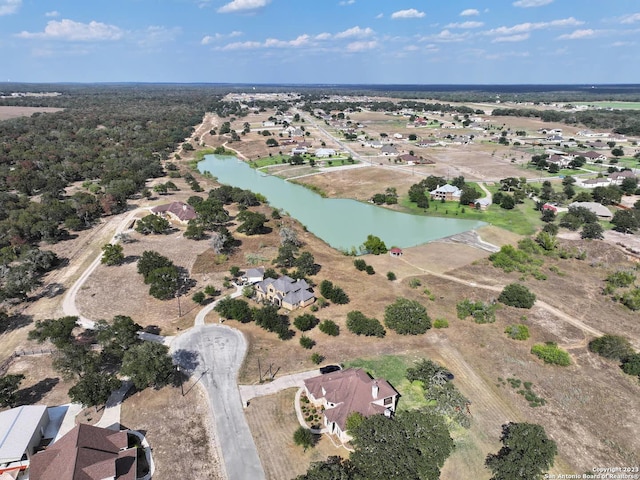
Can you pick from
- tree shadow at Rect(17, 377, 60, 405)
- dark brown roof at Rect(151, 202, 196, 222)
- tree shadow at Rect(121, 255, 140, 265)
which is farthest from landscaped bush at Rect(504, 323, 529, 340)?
dark brown roof at Rect(151, 202, 196, 222)

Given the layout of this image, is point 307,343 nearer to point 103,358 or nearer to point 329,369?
point 329,369

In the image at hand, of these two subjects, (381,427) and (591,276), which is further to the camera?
(591,276)

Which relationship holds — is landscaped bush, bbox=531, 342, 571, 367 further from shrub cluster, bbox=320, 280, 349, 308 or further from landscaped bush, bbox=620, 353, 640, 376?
shrub cluster, bbox=320, 280, 349, 308

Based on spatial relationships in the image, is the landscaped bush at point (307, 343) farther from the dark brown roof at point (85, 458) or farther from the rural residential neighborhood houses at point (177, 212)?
the rural residential neighborhood houses at point (177, 212)

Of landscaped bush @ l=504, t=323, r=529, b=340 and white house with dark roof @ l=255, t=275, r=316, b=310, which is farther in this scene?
white house with dark roof @ l=255, t=275, r=316, b=310

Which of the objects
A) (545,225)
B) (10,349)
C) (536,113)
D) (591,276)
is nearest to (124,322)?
(10,349)

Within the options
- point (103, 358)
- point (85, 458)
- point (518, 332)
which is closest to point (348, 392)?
point (85, 458)

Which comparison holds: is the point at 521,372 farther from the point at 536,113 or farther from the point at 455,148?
the point at 536,113
